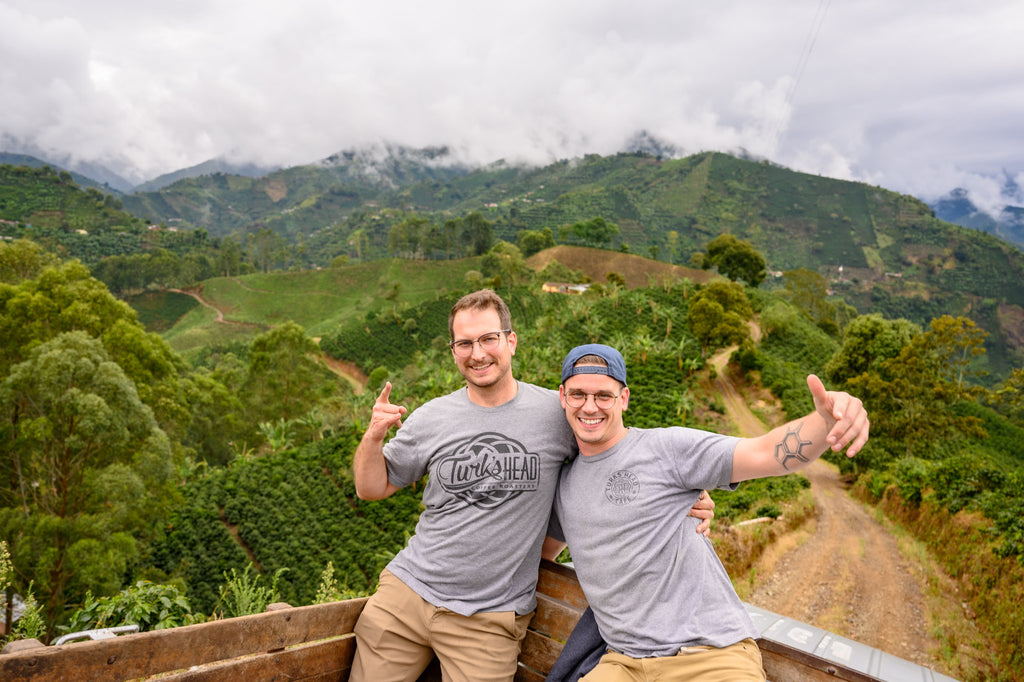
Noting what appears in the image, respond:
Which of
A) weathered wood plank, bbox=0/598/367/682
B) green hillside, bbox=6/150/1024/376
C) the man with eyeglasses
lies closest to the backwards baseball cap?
the man with eyeglasses

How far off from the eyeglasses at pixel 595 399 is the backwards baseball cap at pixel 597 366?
0.24 feet

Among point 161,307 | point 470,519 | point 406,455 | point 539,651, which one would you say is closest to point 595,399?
point 470,519

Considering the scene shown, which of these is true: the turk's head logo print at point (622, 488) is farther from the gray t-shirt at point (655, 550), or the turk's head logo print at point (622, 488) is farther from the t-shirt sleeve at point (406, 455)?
the t-shirt sleeve at point (406, 455)

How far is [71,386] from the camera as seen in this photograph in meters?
9.95

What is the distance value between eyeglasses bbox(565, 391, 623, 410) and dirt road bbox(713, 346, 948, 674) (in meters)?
7.50

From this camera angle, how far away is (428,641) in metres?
2.47

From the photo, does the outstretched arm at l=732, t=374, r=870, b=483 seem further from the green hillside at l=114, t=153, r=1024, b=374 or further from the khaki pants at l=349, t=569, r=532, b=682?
the green hillside at l=114, t=153, r=1024, b=374

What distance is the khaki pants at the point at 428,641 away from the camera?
7.67 ft

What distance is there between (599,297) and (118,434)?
28.2 meters

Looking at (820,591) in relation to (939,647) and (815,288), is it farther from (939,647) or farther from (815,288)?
(815,288)

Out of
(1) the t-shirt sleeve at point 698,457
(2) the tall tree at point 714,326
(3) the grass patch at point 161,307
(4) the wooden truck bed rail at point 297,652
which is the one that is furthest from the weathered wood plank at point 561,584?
(3) the grass patch at point 161,307

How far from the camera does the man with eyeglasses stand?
240 centimetres

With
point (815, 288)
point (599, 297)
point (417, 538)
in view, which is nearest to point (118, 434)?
point (417, 538)

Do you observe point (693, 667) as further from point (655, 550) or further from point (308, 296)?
point (308, 296)
